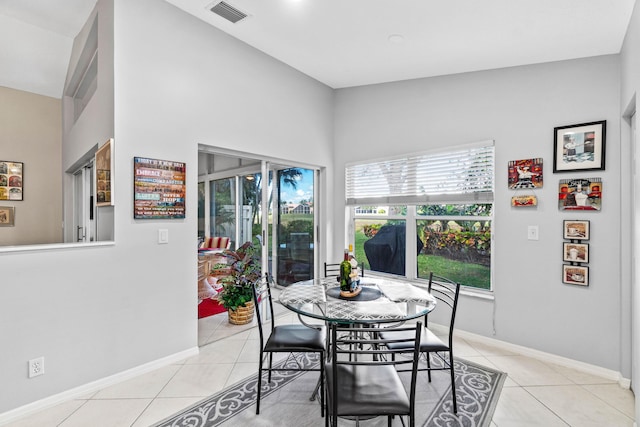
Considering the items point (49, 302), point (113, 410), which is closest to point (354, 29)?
point (49, 302)

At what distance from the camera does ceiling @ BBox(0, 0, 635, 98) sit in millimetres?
2242

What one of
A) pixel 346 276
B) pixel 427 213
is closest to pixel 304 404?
pixel 346 276

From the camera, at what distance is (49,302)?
6.93 feet

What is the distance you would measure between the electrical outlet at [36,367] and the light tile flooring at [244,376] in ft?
0.86

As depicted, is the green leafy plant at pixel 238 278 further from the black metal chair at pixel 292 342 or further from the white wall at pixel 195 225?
the black metal chair at pixel 292 342

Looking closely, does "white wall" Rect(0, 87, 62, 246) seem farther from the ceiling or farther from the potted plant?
the potted plant

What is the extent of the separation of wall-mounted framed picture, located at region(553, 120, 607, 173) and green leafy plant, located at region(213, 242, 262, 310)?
125 inches

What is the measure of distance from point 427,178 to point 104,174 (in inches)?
128

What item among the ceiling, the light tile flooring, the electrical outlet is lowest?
the light tile flooring

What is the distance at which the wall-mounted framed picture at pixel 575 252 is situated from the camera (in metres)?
2.59

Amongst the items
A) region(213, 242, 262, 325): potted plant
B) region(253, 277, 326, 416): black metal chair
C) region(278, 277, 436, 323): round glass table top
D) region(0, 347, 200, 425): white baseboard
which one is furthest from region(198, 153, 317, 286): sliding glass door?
region(253, 277, 326, 416): black metal chair

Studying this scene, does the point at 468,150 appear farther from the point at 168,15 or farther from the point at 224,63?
the point at 168,15

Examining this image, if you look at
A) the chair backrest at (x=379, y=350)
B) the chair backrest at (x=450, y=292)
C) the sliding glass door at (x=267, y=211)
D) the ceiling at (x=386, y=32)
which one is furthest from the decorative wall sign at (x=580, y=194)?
→ the sliding glass door at (x=267, y=211)

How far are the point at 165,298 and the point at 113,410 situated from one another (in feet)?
2.81
